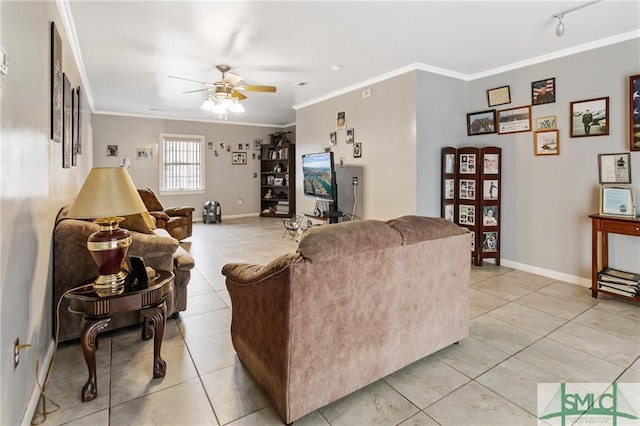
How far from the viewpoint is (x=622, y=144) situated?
3416mm

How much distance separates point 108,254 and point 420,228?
1.75m

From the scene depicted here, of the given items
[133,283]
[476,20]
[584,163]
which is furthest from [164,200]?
[584,163]

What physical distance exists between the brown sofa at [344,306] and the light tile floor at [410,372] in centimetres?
12

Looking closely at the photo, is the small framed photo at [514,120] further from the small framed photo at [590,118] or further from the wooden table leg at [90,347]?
the wooden table leg at [90,347]

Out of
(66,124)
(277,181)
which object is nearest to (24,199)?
(66,124)

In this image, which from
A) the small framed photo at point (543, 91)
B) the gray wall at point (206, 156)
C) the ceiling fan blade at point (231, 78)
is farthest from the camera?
the gray wall at point (206, 156)

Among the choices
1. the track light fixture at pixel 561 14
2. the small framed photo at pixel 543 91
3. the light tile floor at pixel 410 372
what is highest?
the track light fixture at pixel 561 14

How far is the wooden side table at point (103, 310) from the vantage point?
1.84 metres

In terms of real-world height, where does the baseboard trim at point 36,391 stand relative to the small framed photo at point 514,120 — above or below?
below

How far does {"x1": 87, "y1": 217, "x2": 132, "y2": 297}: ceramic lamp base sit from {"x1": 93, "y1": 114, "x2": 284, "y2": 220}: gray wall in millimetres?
7003

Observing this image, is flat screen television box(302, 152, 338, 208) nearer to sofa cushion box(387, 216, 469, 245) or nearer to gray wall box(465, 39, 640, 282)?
gray wall box(465, 39, 640, 282)

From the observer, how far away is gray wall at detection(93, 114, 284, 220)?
7914 mm

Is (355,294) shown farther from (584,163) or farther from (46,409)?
(584,163)
